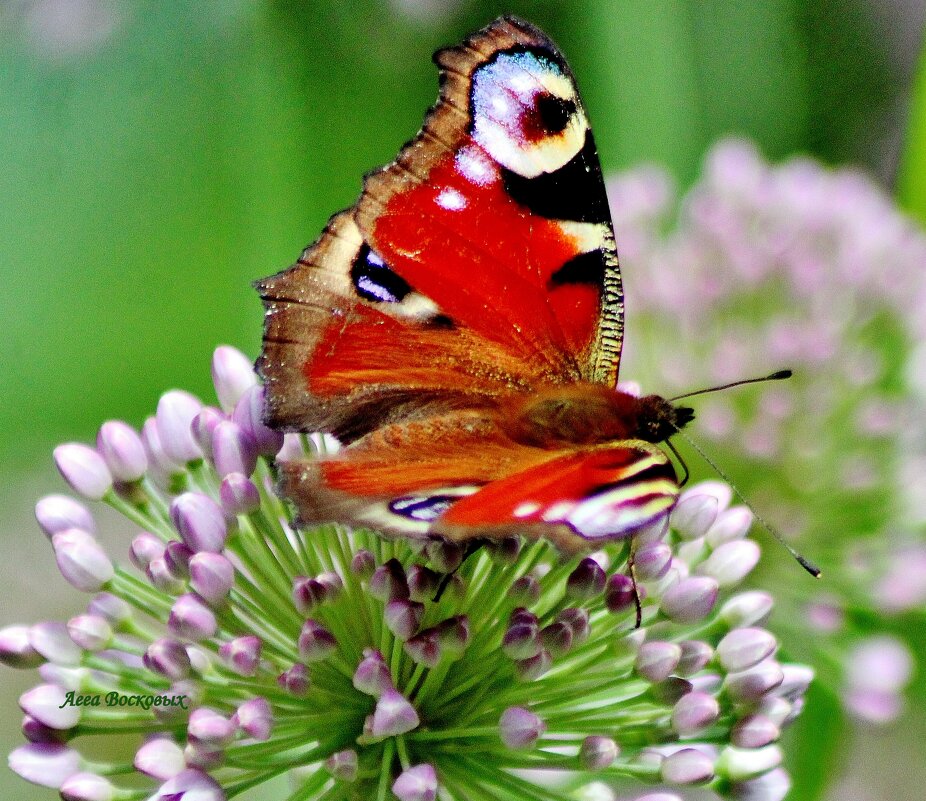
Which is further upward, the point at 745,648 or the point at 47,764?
the point at 745,648

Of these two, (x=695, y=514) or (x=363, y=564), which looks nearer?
(x=363, y=564)

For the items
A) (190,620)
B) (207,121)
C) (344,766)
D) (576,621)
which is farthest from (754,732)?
(207,121)

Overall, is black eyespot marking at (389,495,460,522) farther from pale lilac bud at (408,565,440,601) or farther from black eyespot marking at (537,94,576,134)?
black eyespot marking at (537,94,576,134)

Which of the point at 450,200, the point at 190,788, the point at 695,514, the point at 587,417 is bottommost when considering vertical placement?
the point at 190,788

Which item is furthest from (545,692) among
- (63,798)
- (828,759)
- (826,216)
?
(826,216)

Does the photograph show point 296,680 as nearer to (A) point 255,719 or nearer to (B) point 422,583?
(A) point 255,719

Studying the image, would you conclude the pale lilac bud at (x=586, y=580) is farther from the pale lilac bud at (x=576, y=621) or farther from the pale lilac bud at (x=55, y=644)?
the pale lilac bud at (x=55, y=644)
